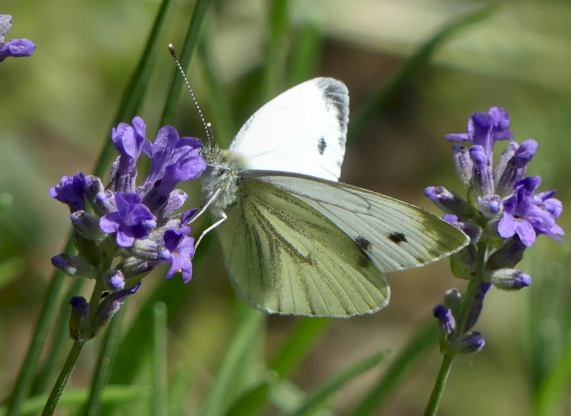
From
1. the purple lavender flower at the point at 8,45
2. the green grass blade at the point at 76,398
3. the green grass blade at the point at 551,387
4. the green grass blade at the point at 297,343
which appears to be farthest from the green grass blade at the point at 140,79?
the green grass blade at the point at 551,387

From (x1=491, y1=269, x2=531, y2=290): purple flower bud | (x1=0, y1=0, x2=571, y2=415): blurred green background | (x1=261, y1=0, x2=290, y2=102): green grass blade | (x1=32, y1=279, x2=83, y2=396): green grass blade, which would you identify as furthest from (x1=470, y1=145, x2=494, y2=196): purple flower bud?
(x1=0, y1=0, x2=571, y2=415): blurred green background

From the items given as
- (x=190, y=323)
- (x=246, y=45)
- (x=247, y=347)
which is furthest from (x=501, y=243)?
(x=246, y=45)

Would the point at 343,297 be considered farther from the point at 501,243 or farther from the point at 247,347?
the point at 247,347

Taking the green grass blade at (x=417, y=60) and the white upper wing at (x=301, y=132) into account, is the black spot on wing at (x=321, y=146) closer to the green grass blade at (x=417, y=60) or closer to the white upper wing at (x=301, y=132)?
the white upper wing at (x=301, y=132)

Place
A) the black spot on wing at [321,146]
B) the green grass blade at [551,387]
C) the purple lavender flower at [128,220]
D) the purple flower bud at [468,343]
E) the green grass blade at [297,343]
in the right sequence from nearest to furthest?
1. the purple lavender flower at [128,220]
2. the purple flower bud at [468,343]
3. the black spot on wing at [321,146]
4. the green grass blade at [551,387]
5. the green grass blade at [297,343]

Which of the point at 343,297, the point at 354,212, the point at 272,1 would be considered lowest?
the point at 343,297

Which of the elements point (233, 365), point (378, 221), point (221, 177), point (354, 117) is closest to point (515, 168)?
point (378, 221)

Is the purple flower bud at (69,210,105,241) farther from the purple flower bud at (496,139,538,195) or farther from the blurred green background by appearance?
the blurred green background
